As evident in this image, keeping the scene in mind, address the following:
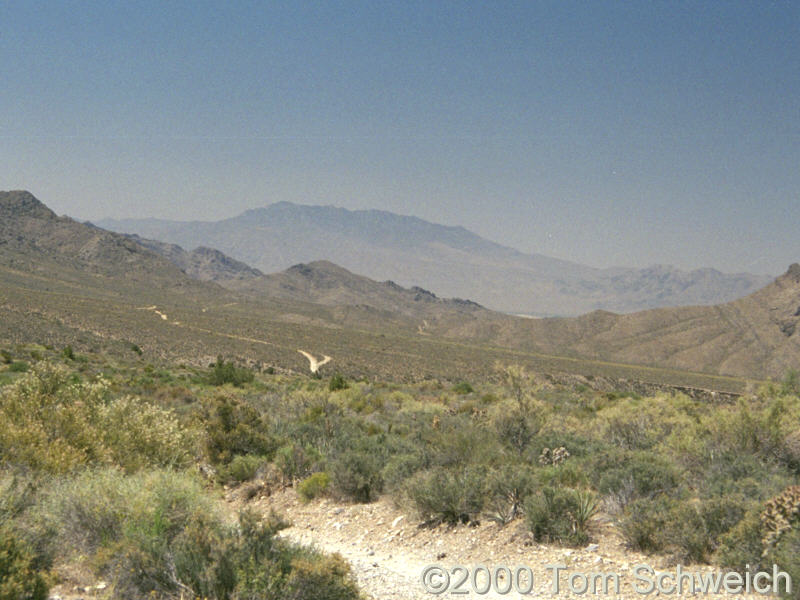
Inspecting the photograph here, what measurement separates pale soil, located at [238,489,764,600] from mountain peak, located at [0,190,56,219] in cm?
17924

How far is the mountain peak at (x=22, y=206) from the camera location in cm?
15412

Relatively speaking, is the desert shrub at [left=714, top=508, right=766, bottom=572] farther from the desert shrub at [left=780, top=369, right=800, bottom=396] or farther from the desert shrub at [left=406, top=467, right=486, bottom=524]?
the desert shrub at [left=780, top=369, right=800, bottom=396]

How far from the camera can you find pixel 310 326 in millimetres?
95062

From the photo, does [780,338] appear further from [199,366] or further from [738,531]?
[738,531]

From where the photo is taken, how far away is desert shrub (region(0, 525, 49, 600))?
4.52 meters

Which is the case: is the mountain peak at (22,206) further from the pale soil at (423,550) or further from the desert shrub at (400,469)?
the pale soil at (423,550)

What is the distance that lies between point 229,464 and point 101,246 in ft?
532

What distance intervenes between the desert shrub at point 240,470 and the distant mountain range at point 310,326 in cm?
2561

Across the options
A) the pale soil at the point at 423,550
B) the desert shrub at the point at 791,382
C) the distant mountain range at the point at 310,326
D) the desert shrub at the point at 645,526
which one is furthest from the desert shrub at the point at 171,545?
the distant mountain range at the point at 310,326

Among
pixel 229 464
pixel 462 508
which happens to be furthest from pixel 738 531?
pixel 229 464
